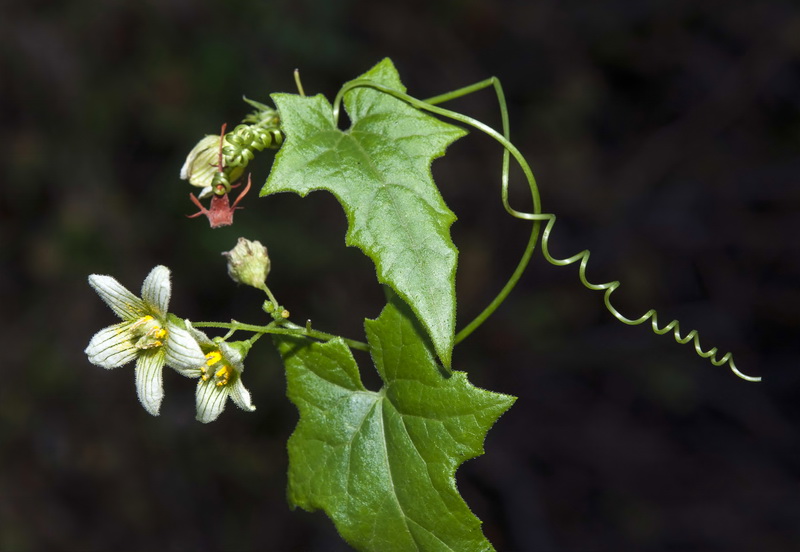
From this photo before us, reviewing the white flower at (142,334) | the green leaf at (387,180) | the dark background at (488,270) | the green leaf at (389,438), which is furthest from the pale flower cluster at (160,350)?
the dark background at (488,270)

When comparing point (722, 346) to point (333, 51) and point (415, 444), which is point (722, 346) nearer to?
point (333, 51)

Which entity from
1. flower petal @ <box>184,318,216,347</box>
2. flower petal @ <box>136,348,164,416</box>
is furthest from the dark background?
flower petal @ <box>184,318,216,347</box>

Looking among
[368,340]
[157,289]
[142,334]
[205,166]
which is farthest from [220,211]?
[368,340]

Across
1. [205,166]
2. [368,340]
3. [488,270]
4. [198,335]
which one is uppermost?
[488,270]

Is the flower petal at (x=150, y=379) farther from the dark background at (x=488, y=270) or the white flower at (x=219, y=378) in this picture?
the dark background at (x=488, y=270)

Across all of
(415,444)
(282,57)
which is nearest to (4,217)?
(282,57)

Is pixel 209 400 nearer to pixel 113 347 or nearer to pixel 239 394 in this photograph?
pixel 239 394

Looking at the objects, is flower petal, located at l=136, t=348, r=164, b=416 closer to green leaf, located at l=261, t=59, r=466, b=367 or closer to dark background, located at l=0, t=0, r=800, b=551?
green leaf, located at l=261, t=59, r=466, b=367
